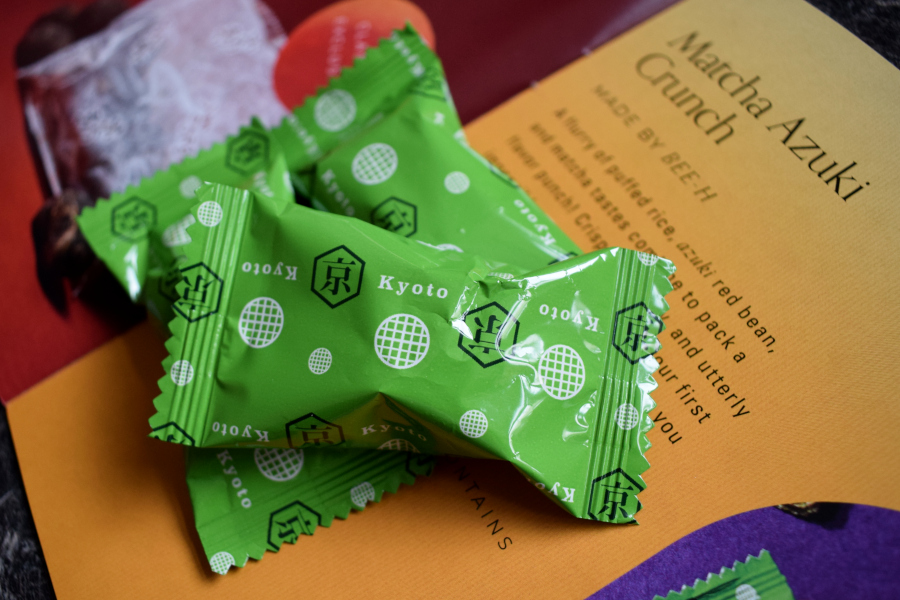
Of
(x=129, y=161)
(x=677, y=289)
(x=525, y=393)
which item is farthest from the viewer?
(x=129, y=161)

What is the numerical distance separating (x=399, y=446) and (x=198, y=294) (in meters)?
0.25

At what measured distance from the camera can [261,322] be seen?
0.59 meters

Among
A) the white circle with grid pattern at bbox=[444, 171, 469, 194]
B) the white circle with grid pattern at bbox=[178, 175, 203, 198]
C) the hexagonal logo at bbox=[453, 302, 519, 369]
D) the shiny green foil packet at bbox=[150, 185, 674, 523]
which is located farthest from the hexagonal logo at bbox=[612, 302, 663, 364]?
the white circle with grid pattern at bbox=[178, 175, 203, 198]

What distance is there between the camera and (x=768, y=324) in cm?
65

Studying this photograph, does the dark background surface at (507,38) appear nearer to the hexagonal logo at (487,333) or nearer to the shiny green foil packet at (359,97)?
the shiny green foil packet at (359,97)

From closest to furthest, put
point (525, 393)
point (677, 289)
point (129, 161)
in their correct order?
point (525, 393), point (677, 289), point (129, 161)

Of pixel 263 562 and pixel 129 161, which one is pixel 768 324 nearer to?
pixel 263 562

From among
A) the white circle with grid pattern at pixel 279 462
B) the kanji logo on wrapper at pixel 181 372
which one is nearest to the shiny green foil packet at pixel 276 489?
the white circle with grid pattern at pixel 279 462

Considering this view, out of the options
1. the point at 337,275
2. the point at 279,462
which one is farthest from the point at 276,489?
the point at 337,275

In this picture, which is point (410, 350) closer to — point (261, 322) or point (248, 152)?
point (261, 322)

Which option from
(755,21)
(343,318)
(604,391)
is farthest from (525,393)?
(755,21)

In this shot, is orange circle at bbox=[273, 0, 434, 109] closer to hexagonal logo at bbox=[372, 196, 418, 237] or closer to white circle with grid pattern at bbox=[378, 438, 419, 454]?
hexagonal logo at bbox=[372, 196, 418, 237]

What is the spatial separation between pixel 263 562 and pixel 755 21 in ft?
2.86

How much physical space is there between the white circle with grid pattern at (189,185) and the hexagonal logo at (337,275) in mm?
280
